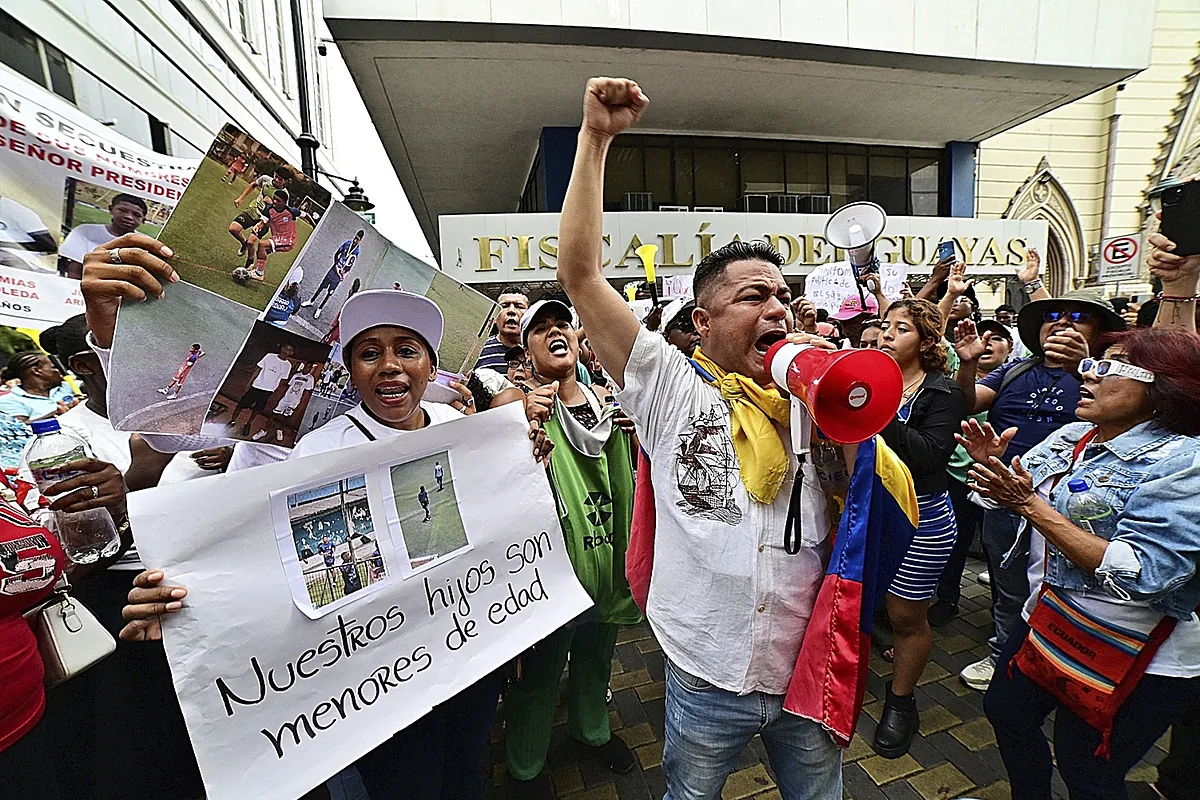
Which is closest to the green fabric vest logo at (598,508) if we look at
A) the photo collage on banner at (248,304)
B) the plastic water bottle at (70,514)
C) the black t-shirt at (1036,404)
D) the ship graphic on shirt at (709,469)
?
the ship graphic on shirt at (709,469)

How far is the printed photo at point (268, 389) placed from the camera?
1346 millimetres

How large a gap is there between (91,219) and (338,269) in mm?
981

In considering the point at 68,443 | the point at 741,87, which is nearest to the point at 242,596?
the point at 68,443

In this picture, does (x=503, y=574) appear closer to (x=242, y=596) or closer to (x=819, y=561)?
(x=242, y=596)

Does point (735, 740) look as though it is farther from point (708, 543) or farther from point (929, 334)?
point (929, 334)

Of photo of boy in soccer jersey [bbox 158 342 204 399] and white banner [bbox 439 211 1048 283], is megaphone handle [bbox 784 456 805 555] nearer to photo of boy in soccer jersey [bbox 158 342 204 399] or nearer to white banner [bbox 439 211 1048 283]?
photo of boy in soccer jersey [bbox 158 342 204 399]

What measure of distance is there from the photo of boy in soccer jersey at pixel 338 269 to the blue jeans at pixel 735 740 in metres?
1.47

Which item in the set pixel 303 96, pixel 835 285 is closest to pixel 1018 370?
pixel 835 285

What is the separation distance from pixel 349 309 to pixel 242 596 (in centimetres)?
78

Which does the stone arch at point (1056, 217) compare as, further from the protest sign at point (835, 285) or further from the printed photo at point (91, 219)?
the printed photo at point (91, 219)

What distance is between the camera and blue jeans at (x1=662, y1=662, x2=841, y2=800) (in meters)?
1.44

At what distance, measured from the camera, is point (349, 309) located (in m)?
1.49

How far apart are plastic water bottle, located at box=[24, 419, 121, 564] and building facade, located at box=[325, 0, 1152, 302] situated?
26.6ft

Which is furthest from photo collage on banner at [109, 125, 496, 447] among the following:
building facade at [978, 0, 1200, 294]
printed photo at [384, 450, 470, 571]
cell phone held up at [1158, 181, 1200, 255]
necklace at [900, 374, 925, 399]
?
building facade at [978, 0, 1200, 294]
